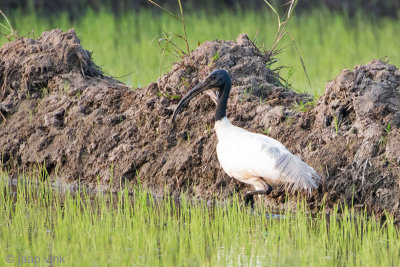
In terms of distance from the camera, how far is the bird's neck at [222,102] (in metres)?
7.20

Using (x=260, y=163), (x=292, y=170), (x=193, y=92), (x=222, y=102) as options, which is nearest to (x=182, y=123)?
(x=193, y=92)

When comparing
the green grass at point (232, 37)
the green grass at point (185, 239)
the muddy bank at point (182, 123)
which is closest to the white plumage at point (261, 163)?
the green grass at point (185, 239)

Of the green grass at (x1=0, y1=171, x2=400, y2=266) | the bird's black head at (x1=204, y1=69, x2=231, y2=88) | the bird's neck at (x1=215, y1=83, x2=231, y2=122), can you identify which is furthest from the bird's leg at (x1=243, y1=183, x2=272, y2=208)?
the bird's black head at (x1=204, y1=69, x2=231, y2=88)

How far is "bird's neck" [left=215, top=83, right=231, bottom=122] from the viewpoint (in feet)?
23.6

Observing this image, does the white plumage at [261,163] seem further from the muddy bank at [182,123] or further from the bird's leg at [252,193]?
the muddy bank at [182,123]

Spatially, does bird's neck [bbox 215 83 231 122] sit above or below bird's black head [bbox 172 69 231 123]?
below

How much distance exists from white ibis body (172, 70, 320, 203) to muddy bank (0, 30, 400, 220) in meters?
0.41

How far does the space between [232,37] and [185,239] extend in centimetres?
916

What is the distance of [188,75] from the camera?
8.22 metres

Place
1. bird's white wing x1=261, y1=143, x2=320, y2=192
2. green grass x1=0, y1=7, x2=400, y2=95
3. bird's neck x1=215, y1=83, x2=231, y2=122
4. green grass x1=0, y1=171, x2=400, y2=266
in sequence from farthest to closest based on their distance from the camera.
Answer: green grass x1=0, y1=7, x2=400, y2=95
bird's neck x1=215, y1=83, x2=231, y2=122
bird's white wing x1=261, y1=143, x2=320, y2=192
green grass x1=0, y1=171, x2=400, y2=266

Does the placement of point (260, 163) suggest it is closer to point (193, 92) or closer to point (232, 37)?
point (193, 92)

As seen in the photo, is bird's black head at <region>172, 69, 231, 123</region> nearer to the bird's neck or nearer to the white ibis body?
the bird's neck

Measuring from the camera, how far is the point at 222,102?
23.8 ft

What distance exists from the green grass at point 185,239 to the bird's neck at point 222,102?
3.59ft
